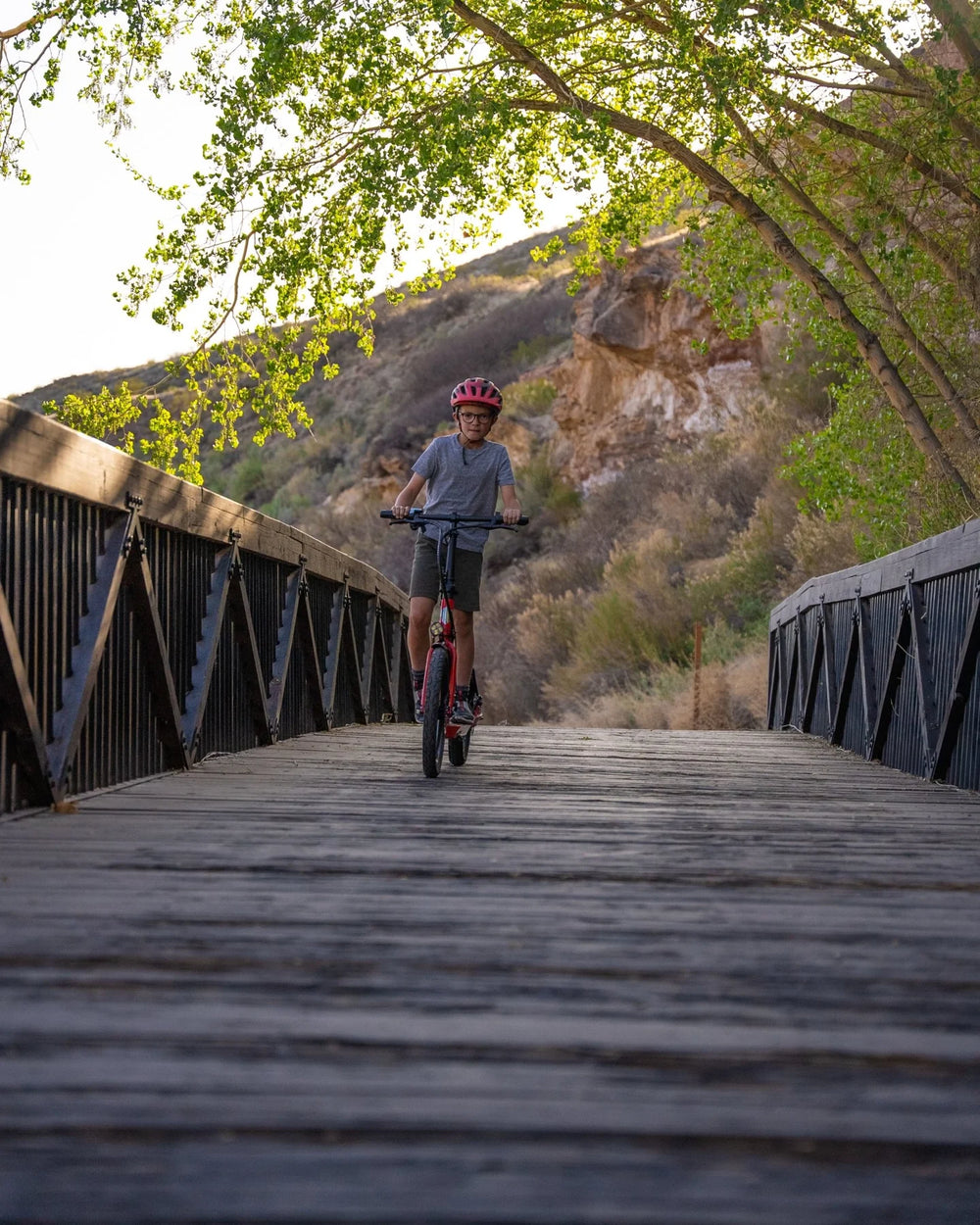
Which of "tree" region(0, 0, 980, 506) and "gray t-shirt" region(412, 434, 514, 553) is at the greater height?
"tree" region(0, 0, 980, 506)

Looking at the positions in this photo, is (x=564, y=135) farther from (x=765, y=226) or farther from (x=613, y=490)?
(x=613, y=490)

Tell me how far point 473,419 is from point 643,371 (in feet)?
71.4

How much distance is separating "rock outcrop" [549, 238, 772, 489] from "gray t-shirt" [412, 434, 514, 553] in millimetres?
20195

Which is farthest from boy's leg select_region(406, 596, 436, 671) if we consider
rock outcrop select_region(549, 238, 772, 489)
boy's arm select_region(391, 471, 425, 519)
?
rock outcrop select_region(549, 238, 772, 489)

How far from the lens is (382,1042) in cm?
220

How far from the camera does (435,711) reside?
638cm

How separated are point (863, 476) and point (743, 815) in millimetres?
13396

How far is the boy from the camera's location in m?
6.80

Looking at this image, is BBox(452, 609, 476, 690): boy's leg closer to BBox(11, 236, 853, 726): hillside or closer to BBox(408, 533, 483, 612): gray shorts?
BBox(408, 533, 483, 612): gray shorts

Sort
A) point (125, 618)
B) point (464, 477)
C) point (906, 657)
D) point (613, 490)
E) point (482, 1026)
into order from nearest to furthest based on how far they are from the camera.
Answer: point (482, 1026)
point (125, 618)
point (464, 477)
point (906, 657)
point (613, 490)

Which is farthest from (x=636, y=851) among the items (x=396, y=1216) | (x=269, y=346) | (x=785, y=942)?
(x=269, y=346)

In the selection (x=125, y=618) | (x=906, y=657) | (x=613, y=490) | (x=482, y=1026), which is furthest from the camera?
(x=613, y=490)

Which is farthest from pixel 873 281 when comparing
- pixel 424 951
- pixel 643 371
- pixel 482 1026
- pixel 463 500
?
pixel 643 371

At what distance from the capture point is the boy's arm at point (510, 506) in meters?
6.53
